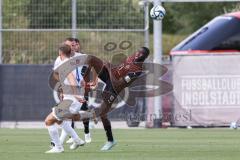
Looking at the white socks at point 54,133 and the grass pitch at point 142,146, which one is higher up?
the white socks at point 54,133

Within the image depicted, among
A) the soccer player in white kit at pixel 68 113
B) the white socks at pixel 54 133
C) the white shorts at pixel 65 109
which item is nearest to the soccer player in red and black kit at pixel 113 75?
the soccer player in white kit at pixel 68 113

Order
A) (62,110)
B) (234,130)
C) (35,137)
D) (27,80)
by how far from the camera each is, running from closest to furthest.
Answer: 1. (62,110)
2. (35,137)
3. (234,130)
4. (27,80)

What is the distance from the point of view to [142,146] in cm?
1973

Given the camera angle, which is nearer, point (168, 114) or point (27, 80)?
point (168, 114)

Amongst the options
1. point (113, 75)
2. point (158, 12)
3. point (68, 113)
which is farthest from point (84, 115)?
point (158, 12)

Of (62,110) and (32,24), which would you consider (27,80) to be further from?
(62,110)

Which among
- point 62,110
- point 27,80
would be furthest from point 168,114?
point 62,110

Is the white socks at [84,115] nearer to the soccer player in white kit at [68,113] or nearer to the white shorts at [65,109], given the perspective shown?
the soccer player in white kit at [68,113]

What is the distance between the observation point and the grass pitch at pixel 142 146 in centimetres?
1692

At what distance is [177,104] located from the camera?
28469 millimetres

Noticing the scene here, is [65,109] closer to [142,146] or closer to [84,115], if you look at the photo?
[142,146]

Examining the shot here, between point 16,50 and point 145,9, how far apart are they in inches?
180

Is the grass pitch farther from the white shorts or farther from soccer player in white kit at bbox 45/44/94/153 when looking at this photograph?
the white shorts

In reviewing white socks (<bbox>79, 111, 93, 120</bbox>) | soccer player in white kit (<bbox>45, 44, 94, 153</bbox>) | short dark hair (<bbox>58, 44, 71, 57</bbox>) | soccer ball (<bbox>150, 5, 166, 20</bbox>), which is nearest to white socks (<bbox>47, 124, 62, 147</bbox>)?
soccer player in white kit (<bbox>45, 44, 94, 153</bbox>)
